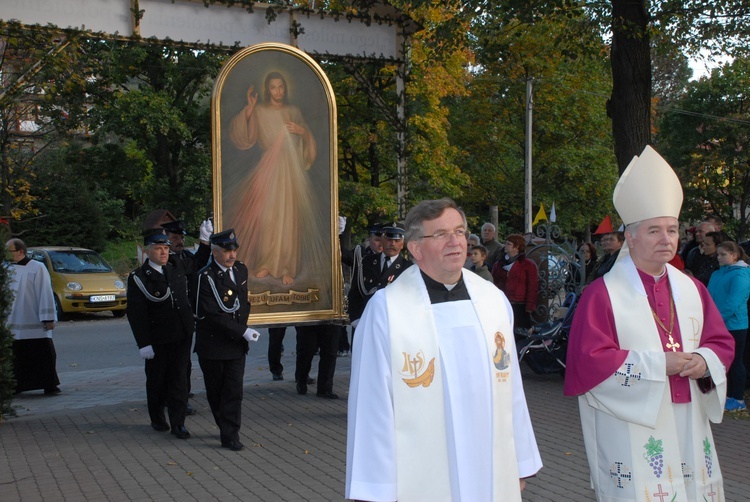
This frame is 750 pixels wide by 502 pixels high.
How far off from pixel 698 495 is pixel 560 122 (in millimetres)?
30347

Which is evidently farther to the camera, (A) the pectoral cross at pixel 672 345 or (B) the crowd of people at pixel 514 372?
(A) the pectoral cross at pixel 672 345

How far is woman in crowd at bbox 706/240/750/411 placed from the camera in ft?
29.8

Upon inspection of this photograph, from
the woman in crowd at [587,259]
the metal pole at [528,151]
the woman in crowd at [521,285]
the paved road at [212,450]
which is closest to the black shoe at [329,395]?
the paved road at [212,450]

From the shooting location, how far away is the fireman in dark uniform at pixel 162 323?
8.45m

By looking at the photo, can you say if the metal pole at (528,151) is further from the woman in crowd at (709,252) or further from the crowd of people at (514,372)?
the crowd of people at (514,372)

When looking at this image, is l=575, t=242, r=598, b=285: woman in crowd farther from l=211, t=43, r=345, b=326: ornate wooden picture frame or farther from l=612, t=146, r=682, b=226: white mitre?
l=612, t=146, r=682, b=226: white mitre

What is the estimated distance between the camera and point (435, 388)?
3.85 meters

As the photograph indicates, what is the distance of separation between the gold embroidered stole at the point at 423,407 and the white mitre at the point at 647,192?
3.85ft

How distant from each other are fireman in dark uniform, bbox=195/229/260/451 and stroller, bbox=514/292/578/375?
15.0ft

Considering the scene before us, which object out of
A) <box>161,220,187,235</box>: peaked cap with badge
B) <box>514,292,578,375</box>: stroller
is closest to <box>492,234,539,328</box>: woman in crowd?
<box>514,292,578,375</box>: stroller

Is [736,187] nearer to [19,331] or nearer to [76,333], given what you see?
[76,333]

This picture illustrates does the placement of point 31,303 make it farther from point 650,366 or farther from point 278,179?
point 650,366

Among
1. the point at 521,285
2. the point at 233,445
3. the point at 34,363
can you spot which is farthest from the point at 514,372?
the point at 521,285

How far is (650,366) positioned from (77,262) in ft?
66.3
